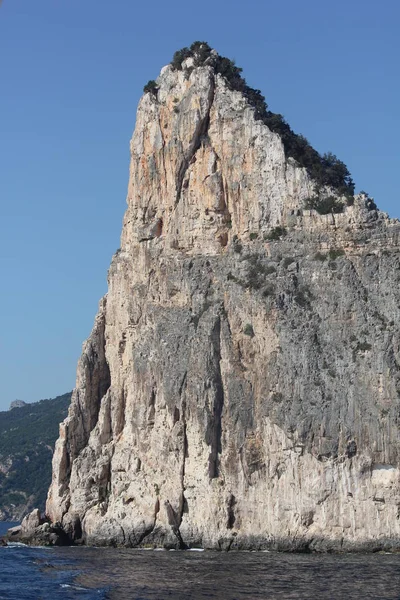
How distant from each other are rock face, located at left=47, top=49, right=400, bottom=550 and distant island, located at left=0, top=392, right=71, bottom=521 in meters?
56.0

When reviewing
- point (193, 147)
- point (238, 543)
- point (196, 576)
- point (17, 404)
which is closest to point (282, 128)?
point (193, 147)

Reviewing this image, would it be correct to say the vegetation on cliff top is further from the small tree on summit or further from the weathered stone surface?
the weathered stone surface

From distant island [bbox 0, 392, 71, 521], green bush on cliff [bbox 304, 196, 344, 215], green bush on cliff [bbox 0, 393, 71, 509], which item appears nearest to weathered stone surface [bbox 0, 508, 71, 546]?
green bush on cliff [bbox 304, 196, 344, 215]

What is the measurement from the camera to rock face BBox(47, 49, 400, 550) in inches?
1934

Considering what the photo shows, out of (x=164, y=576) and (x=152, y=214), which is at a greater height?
(x=152, y=214)

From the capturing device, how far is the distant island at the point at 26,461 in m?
112

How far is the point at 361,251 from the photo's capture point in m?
52.7

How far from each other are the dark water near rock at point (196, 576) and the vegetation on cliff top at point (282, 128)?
65.2 feet

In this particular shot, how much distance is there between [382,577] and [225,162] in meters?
26.9

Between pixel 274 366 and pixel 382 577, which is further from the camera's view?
pixel 274 366

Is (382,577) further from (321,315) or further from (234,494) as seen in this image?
(321,315)

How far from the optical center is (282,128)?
59125 millimetres

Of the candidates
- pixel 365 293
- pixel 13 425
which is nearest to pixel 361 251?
pixel 365 293

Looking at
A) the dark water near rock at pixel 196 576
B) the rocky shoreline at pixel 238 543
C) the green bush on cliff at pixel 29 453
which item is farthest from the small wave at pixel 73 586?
the green bush on cliff at pixel 29 453
